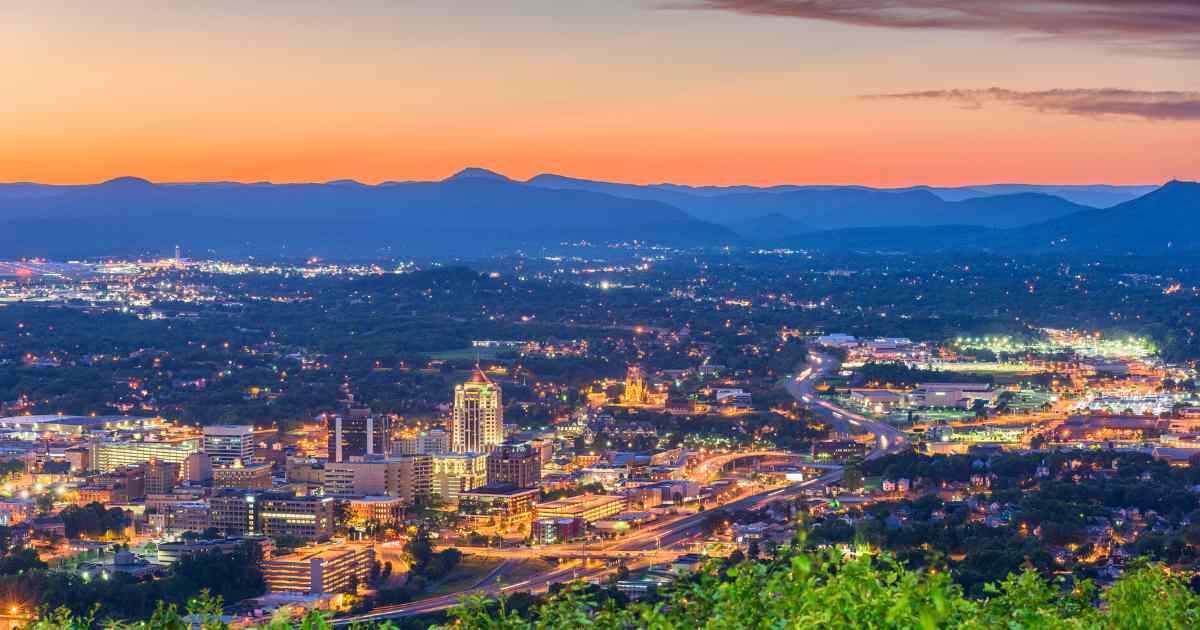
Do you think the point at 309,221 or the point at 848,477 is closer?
the point at 848,477

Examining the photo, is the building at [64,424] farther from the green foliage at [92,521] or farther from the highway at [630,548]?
the highway at [630,548]

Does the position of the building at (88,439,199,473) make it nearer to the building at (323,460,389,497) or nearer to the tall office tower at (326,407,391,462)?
the tall office tower at (326,407,391,462)

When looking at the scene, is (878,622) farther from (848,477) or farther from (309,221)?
(309,221)

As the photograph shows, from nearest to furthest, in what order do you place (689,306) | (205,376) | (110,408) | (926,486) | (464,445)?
(926,486), (464,445), (110,408), (205,376), (689,306)

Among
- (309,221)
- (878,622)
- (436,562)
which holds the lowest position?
(436,562)

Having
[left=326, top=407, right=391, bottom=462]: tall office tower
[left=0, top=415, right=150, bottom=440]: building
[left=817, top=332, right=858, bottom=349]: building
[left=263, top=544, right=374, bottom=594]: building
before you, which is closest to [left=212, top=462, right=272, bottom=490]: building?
[left=326, top=407, right=391, bottom=462]: tall office tower

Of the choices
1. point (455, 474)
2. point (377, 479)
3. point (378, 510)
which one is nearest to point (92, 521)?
point (378, 510)

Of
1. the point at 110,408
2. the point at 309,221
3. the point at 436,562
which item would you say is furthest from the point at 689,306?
the point at 309,221
